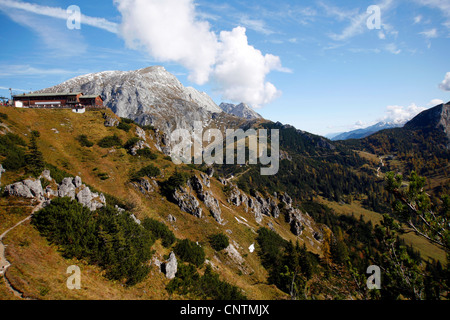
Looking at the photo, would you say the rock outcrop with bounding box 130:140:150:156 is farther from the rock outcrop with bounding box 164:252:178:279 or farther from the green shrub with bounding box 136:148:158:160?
the rock outcrop with bounding box 164:252:178:279

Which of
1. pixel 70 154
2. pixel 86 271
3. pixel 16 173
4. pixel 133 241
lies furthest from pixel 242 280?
pixel 70 154

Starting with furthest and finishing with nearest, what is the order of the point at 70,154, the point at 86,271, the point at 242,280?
the point at 70,154
the point at 242,280
the point at 86,271

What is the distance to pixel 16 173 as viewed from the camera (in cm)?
3222

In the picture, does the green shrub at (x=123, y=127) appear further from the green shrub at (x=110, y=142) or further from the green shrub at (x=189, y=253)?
the green shrub at (x=189, y=253)

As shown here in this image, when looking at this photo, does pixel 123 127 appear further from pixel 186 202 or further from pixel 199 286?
pixel 199 286

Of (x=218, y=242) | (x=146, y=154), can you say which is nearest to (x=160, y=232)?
(x=218, y=242)

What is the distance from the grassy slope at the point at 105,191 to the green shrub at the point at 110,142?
2365 mm

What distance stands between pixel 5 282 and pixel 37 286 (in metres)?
2.29

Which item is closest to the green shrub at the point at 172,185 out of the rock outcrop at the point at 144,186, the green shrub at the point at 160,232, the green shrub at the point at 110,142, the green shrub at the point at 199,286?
the rock outcrop at the point at 144,186

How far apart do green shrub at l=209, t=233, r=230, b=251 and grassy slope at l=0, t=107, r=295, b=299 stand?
150 cm

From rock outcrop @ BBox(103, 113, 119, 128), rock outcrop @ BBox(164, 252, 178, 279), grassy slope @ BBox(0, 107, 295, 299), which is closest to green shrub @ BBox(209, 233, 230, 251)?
grassy slope @ BBox(0, 107, 295, 299)

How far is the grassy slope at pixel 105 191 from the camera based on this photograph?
1998 centimetres

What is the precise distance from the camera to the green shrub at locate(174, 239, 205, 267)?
123ft
